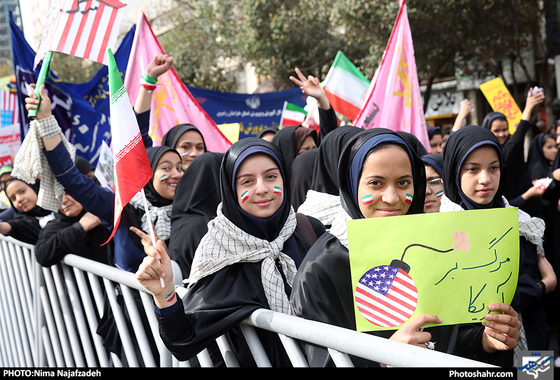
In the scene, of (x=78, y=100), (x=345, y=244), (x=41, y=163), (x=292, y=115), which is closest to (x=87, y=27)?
(x=41, y=163)

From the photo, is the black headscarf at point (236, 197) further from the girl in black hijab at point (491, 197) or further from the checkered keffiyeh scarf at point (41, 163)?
the checkered keffiyeh scarf at point (41, 163)

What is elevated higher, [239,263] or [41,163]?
[41,163]

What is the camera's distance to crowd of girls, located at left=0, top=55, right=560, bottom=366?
209 cm

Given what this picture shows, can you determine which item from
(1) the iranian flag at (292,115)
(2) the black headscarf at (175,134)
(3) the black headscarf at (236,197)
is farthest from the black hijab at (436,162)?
(1) the iranian flag at (292,115)

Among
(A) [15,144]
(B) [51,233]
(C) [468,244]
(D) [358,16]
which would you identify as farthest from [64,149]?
(D) [358,16]

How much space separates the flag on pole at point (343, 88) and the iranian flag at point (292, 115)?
1.19m

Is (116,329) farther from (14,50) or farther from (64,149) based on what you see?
(14,50)

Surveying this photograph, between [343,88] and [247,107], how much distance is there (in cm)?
198

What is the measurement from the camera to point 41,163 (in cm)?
366

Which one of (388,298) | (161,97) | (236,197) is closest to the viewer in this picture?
(388,298)

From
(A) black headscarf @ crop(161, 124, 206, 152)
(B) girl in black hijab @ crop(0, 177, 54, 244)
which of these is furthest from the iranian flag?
(B) girl in black hijab @ crop(0, 177, 54, 244)

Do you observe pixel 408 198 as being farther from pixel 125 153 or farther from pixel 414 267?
pixel 125 153

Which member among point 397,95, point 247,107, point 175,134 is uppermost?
point 247,107

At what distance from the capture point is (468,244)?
1711 millimetres
